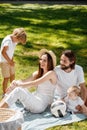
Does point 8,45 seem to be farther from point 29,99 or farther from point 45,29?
point 45,29

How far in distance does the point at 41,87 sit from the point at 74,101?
557mm

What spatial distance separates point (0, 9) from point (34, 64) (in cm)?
826

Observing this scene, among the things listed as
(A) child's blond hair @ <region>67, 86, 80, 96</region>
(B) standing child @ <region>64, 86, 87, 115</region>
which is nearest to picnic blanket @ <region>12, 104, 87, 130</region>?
(B) standing child @ <region>64, 86, 87, 115</region>

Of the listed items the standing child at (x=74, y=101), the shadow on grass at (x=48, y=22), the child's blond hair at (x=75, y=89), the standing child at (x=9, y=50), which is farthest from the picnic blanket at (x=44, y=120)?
the shadow on grass at (x=48, y=22)

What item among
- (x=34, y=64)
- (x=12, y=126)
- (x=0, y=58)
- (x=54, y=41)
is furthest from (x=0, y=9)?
(x=12, y=126)

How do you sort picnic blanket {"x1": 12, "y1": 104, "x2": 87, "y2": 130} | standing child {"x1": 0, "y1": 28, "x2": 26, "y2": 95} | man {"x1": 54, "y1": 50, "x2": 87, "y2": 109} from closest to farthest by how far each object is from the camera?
picnic blanket {"x1": 12, "y1": 104, "x2": 87, "y2": 130}, man {"x1": 54, "y1": 50, "x2": 87, "y2": 109}, standing child {"x1": 0, "y1": 28, "x2": 26, "y2": 95}

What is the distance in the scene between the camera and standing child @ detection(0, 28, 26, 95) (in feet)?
23.7

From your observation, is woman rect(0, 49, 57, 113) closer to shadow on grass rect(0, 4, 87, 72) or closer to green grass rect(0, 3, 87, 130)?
green grass rect(0, 3, 87, 130)

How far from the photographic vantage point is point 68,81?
6.72 m

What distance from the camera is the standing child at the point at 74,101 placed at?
21.2ft

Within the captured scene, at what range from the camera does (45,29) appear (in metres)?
13.1

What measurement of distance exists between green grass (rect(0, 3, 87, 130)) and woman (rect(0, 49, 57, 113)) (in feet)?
1.71

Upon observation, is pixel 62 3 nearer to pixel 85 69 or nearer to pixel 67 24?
pixel 67 24

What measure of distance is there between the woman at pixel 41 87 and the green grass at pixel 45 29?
1.71ft
